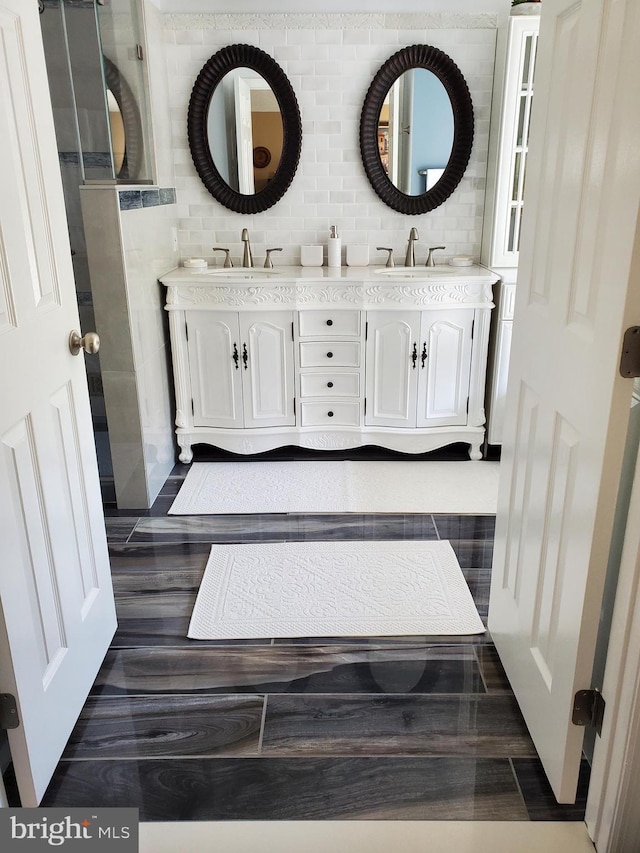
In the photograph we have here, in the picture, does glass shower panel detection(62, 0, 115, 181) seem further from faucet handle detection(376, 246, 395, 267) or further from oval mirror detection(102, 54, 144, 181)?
faucet handle detection(376, 246, 395, 267)

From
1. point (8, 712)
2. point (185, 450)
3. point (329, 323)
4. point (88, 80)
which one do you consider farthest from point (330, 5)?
point (8, 712)

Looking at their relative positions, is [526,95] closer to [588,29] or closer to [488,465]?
[488,465]

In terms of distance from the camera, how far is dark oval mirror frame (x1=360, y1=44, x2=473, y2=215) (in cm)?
355

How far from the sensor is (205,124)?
3674mm

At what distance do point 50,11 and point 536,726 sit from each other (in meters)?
3.45

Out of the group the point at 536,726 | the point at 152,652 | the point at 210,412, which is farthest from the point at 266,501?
the point at 536,726

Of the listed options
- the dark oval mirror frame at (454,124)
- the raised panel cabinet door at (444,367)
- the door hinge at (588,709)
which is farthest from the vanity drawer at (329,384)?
the door hinge at (588,709)

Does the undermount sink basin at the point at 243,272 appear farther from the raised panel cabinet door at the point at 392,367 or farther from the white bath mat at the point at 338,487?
the white bath mat at the point at 338,487

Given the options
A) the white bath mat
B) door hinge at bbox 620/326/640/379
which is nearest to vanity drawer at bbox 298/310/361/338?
the white bath mat

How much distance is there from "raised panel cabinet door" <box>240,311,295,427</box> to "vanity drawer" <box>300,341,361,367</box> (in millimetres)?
80

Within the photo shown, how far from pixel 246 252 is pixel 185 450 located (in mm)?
1146

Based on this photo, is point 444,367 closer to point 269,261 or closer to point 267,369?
point 267,369

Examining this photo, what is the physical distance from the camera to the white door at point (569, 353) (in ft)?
4.23

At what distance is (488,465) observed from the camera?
12.0ft
